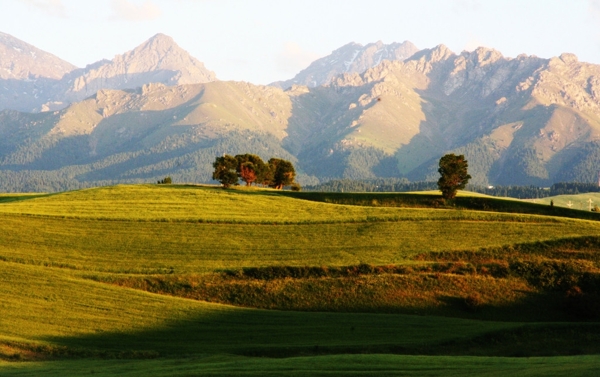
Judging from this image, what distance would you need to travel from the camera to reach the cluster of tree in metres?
125

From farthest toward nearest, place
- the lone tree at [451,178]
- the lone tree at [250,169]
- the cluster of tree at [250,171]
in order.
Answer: the lone tree at [250,169], the cluster of tree at [250,171], the lone tree at [451,178]

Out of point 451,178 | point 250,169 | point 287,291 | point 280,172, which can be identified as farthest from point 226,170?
point 287,291

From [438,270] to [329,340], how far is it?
20.2 metres

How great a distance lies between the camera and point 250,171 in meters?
128

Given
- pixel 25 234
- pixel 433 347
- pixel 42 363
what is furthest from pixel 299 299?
pixel 25 234

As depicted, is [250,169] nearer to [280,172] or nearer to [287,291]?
[280,172]

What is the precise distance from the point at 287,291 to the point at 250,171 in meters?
62.3

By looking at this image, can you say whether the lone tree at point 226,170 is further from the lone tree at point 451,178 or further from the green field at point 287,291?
the lone tree at point 451,178

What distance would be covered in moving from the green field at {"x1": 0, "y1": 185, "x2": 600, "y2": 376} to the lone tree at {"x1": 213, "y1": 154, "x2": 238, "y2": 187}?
25.1 m

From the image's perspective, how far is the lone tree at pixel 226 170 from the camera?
4925 inches

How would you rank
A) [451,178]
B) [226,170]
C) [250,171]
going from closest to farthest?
[451,178], [226,170], [250,171]

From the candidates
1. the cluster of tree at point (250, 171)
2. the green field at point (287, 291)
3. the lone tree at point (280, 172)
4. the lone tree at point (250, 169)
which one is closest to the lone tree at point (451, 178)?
the green field at point (287, 291)

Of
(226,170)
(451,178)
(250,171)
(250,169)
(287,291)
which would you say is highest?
(451,178)

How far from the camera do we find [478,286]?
225 feet
